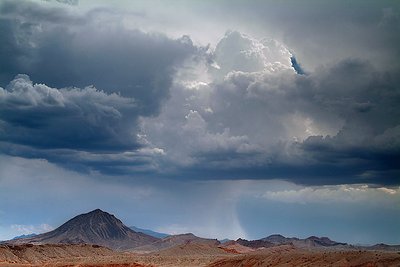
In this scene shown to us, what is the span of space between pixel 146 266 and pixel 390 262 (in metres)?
107

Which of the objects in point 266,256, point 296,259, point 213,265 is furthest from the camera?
point 213,265

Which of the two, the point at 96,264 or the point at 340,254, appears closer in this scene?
the point at 340,254

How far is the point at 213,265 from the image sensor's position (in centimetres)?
17962

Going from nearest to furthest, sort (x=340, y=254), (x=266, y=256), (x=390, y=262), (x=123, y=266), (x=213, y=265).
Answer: (x=390, y=262) < (x=340, y=254) < (x=266, y=256) < (x=213, y=265) < (x=123, y=266)

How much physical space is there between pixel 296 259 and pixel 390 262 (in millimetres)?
34039

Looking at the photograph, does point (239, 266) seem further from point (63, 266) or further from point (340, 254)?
point (63, 266)

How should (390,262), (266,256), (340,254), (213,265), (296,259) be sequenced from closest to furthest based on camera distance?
(390,262)
(340,254)
(296,259)
(266,256)
(213,265)

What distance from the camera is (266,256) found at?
15800 cm

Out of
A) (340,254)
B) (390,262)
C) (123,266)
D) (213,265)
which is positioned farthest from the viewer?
(123,266)

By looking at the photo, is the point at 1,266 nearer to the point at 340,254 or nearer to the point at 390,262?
the point at 340,254

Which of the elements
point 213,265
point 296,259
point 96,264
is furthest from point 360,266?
point 96,264

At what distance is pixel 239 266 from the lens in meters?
162

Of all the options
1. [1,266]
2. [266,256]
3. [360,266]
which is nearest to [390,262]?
[360,266]

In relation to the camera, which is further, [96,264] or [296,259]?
[96,264]
